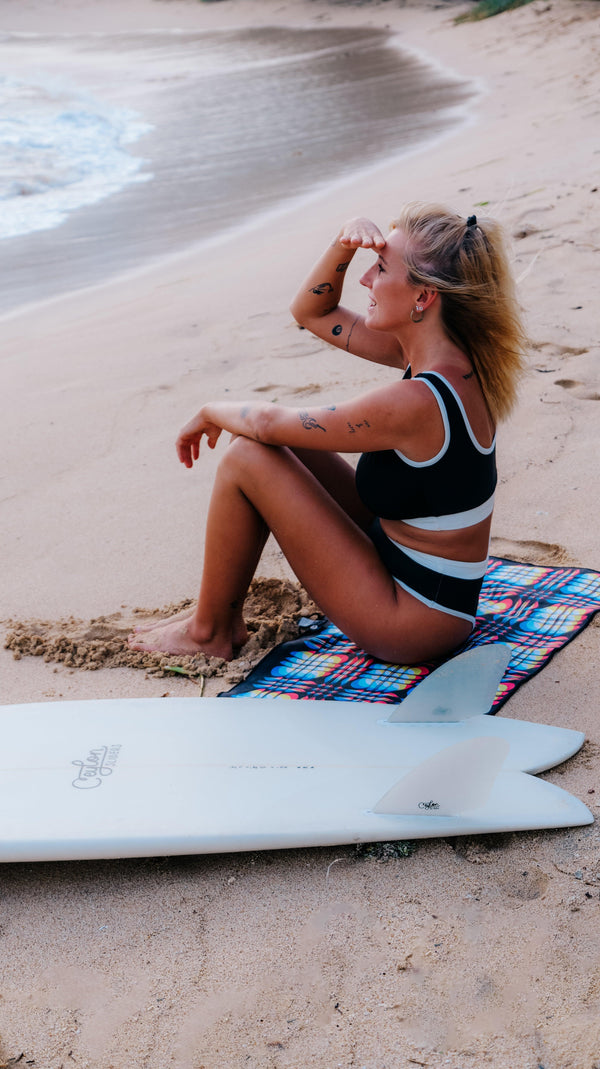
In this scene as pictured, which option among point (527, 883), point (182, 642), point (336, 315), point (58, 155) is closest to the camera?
point (527, 883)

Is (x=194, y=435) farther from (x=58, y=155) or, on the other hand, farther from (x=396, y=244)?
(x=58, y=155)

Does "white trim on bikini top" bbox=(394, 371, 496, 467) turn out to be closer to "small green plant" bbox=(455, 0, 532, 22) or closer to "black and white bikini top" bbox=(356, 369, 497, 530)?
"black and white bikini top" bbox=(356, 369, 497, 530)

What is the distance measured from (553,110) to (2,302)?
6.00 meters

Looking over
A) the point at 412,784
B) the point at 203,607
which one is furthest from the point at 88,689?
the point at 412,784

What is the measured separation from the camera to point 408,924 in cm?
179

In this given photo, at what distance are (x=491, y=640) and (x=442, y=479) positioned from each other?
62 cm

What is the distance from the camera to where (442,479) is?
7.31 feet

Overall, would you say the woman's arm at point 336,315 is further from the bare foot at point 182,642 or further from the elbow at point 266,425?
the bare foot at point 182,642

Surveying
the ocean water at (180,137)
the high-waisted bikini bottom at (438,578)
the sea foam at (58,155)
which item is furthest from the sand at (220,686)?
the sea foam at (58,155)

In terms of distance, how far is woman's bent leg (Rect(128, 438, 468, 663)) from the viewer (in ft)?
7.82

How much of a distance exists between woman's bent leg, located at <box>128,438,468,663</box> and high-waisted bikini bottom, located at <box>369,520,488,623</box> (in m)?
0.02

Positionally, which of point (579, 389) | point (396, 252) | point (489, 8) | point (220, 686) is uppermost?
point (489, 8)

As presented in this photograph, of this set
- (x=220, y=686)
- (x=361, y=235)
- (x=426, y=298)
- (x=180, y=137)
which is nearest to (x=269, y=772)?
(x=220, y=686)

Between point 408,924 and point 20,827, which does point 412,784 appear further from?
point 20,827
